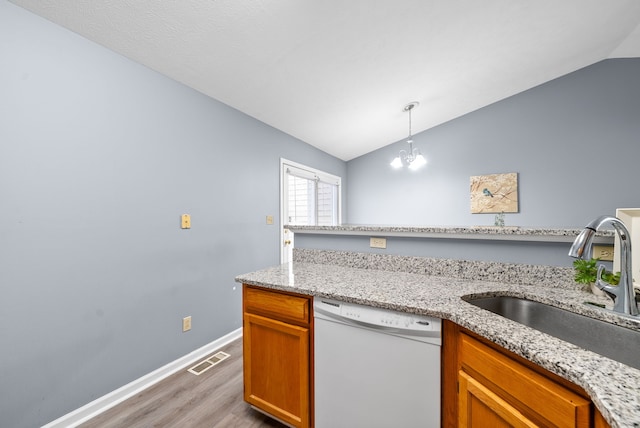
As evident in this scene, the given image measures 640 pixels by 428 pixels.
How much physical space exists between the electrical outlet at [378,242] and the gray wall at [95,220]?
146 centimetres

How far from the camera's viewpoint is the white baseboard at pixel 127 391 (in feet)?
4.80

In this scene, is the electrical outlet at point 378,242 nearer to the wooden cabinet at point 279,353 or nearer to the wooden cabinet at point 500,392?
the wooden cabinet at point 279,353

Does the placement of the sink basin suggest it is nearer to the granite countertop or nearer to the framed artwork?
the granite countertop

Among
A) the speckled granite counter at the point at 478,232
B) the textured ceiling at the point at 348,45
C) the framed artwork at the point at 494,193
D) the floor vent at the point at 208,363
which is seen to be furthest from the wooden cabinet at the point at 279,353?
the framed artwork at the point at 494,193

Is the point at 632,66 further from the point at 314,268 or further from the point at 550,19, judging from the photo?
the point at 314,268

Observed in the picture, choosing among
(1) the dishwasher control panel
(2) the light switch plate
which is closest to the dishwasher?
(1) the dishwasher control panel

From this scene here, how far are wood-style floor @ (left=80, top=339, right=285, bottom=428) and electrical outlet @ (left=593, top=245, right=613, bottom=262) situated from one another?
188 centimetres

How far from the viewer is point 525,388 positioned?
2.32 feet

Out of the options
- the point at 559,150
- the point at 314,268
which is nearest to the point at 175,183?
the point at 314,268

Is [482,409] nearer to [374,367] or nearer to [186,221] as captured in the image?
[374,367]

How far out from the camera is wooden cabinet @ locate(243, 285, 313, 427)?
1.28 m

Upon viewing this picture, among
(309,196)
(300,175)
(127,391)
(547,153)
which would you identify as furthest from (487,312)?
(547,153)

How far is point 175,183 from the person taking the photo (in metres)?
2.04

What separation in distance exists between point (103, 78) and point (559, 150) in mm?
4912
